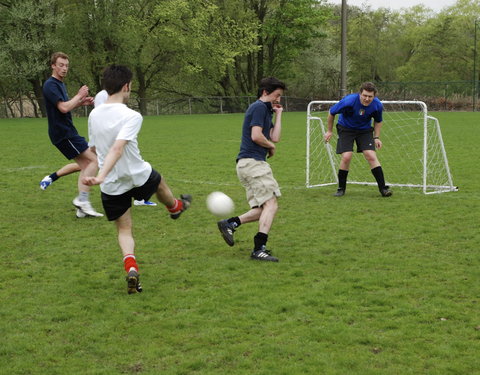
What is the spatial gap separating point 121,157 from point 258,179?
149 cm

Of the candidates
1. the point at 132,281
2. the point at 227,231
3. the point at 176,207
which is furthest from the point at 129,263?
the point at 227,231

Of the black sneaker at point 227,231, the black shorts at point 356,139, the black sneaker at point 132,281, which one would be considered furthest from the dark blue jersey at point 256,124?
the black shorts at point 356,139

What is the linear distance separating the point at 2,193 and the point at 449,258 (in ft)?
22.9

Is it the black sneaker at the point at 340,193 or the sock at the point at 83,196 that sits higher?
the sock at the point at 83,196

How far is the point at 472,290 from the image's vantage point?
5.39m

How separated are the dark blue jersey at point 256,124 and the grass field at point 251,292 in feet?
3.25

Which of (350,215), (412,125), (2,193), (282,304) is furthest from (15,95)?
(282,304)

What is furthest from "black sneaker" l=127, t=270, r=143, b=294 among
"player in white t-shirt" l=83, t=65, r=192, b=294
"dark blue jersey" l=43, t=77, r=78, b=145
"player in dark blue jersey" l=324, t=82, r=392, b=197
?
"player in dark blue jersey" l=324, t=82, r=392, b=197

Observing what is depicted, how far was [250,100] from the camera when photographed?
4891cm

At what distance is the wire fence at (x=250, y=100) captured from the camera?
44719 millimetres

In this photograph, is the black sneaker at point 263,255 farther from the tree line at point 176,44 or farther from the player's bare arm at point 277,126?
the tree line at point 176,44

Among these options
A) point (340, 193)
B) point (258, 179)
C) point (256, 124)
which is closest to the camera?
point (256, 124)

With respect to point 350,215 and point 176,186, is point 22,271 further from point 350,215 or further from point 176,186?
point 176,186

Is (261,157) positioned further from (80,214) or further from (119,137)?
(80,214)
